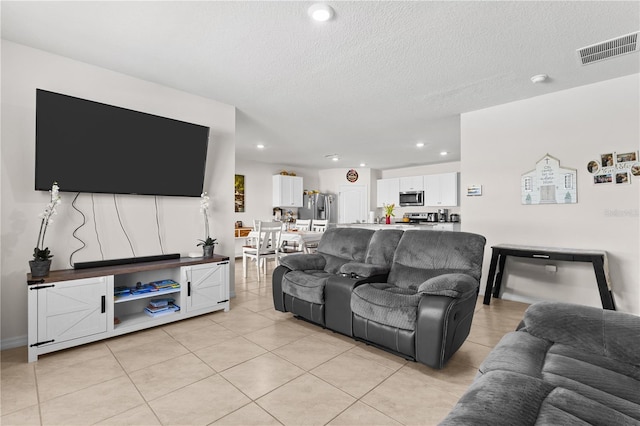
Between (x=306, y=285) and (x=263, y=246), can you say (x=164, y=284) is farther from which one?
(x=263, y=246)

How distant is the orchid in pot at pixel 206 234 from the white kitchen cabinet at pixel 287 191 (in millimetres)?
4470

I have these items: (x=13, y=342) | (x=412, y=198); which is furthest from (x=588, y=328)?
(x=412, y=198)

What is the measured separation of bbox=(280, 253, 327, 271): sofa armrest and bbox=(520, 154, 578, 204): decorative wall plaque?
8.80 feet

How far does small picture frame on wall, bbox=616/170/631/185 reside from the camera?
3.21m

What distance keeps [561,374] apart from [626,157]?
326 centimetres

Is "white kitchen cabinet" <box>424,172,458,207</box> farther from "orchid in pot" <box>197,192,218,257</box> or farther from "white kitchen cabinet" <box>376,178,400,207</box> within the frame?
"orchid in pot" <box>197,192,218,257</box>

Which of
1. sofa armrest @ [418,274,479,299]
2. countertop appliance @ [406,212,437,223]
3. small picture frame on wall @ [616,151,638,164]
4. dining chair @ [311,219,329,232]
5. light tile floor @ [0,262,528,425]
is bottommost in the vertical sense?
light tile floor @ [0,262,528,425]

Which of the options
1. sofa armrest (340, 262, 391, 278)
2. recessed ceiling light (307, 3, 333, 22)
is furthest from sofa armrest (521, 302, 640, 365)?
recessed ceiling light (307, 3, 333, 22)

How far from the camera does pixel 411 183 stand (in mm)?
8570

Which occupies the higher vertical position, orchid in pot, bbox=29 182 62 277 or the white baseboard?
orchid in pot, bbox=29 182 62 277

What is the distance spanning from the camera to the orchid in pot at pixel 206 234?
3547mm

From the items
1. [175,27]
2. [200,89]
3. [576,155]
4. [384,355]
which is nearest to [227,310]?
[384,355]

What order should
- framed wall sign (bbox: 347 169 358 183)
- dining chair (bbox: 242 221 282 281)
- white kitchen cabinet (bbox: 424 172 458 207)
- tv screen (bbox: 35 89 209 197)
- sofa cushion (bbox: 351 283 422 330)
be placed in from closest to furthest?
sofa cushion (bbox: 351 283 422 330) → tv screen (bbox: 35 89 209 197) → dining chair (bbox: 242 221 282 281) → white kitchen cabinet (bbox: 424 172 458 207) → framed wall sign (bbox: 347 169 358 183)

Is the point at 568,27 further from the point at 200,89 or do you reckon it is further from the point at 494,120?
the point at 200,89
